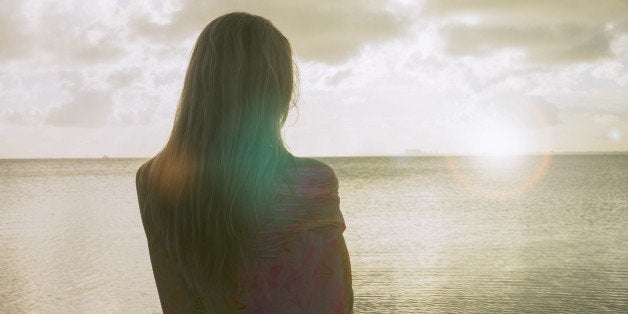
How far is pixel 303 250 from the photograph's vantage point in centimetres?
164

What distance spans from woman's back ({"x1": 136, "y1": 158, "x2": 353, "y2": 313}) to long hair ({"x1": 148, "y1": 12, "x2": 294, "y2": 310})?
3cm

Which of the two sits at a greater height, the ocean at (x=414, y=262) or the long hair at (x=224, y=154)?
the long hair at (x=224, y=154)

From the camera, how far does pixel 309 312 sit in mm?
1646

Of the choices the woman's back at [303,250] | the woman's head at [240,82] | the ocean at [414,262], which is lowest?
the ocean at [414,262]

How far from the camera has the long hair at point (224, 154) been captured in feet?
5.44

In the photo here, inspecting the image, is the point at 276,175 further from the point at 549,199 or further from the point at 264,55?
the point at 549,199

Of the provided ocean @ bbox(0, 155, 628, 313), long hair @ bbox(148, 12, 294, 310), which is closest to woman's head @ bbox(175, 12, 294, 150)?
long hair @ bbox(148, 12, 294, 310)

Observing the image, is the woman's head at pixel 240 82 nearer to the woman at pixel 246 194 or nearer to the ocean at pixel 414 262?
the woman at pixel 246 194

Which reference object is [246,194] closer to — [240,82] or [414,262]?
[240,82]

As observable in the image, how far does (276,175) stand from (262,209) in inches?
3.6

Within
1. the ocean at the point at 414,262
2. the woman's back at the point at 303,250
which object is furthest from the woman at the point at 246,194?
the ocean at the point at 414,262

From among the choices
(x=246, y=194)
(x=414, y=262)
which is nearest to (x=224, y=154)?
(x=246, y=194)

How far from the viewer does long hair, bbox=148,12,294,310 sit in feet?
5.44

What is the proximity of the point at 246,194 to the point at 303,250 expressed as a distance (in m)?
0.19
